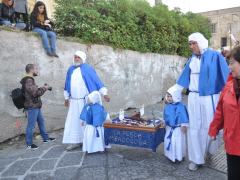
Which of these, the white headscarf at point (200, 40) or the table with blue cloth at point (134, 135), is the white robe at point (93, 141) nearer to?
the table with blue cloth at point (134, 135)

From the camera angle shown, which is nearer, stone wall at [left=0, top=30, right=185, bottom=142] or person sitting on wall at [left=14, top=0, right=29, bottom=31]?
stone wall at [left=0, top=30, right=185, bottom=142]

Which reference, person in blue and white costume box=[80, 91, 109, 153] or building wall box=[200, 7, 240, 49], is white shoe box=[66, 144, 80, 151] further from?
building wall box=[200, 7, 240, 49]

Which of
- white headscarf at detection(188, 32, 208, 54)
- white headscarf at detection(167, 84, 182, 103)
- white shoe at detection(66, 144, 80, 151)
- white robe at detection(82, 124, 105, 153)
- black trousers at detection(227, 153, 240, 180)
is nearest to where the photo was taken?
black trousers at detection(227, 153, 240, 180)

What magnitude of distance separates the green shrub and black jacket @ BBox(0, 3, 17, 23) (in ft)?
3.87

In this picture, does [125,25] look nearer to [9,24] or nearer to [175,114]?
[9,24]

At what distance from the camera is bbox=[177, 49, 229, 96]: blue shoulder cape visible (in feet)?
15.8

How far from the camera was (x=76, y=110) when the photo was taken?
6098mm

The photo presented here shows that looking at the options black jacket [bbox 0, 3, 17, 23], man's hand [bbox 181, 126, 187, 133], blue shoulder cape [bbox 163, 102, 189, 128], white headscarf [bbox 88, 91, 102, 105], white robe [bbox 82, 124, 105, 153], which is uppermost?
black jacket [bbox 0, 3, 17, 23]

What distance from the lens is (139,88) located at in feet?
33.9

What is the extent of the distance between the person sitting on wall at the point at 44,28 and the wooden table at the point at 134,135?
2.42 m

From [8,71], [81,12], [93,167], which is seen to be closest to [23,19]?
[81,12]

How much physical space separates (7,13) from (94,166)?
4185 mm

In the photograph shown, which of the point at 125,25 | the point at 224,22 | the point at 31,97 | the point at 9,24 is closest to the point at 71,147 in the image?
the point at 31,97

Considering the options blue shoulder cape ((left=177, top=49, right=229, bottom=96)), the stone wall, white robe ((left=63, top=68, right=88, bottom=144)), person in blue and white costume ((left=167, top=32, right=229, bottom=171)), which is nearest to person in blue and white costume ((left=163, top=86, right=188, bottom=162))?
person in blue and white costume ((left=167, top=32, right=229, bottom=171))
